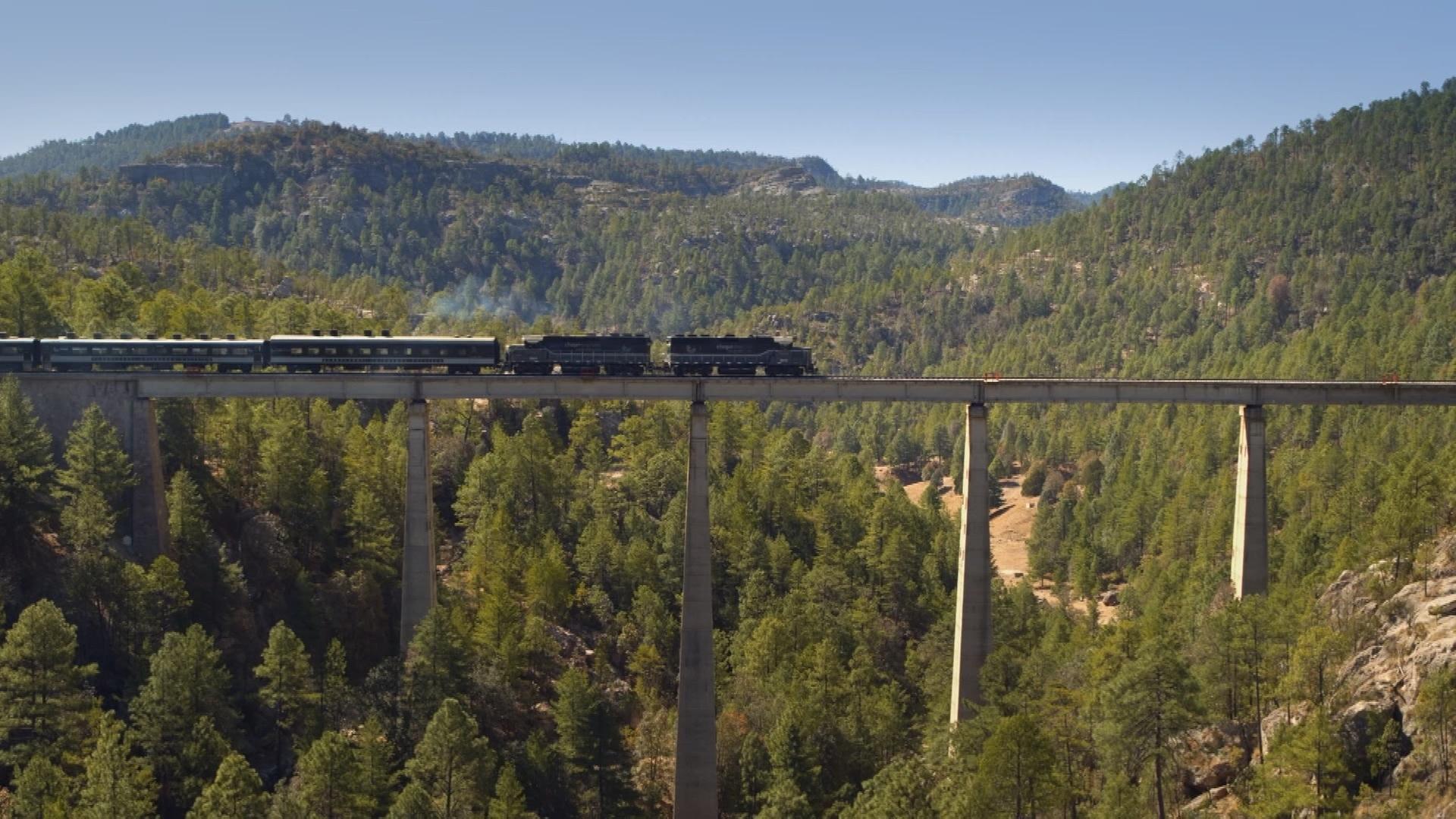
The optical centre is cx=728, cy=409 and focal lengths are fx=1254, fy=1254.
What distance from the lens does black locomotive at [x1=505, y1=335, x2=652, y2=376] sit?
208 ft

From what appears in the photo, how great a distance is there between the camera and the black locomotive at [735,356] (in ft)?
210

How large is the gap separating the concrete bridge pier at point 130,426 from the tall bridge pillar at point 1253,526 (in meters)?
51.7

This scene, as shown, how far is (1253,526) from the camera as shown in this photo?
60.6 meters

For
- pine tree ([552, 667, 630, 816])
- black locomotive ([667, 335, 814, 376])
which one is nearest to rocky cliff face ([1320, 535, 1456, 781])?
black locomotive ([667, 335, 814, 376])

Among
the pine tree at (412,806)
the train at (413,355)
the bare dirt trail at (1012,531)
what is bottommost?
the bare dirt trail at (1012,531)

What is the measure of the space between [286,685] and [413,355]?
59.2ft

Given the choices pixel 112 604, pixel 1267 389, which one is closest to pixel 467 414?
pixel 112 604

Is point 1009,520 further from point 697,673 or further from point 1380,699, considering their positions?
point 1380,699

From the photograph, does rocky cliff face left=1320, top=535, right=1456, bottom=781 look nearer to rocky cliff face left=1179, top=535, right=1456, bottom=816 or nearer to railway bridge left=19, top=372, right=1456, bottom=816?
rocky cliff face left=1179, top=535, right=1456, bottom=816

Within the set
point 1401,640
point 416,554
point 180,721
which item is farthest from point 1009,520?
point 180,721

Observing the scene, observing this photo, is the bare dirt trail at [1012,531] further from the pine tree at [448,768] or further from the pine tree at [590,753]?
the pine tree at [448,768]

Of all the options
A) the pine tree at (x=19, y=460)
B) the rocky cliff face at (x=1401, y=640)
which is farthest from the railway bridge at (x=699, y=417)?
the rocky cliff face at (x=1401, y=640)

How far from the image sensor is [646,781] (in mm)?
57406

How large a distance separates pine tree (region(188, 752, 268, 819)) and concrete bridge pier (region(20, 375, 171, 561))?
19.0 m
